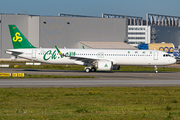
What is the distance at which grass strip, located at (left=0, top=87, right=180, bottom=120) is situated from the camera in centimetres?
1192

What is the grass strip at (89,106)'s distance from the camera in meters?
11.9

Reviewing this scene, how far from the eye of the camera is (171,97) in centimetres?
1802

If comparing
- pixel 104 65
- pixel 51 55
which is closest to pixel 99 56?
pixel 104 65

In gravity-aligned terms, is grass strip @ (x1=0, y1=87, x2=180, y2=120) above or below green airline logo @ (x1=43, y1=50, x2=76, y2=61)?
below

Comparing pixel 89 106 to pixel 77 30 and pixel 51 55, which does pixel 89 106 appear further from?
pixel 77 30

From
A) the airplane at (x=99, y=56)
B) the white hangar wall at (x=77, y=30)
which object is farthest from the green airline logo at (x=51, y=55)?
the white hangar wall at (x=77, y=30)

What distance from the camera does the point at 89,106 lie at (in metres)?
14.4

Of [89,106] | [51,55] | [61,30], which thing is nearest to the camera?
[89,106]

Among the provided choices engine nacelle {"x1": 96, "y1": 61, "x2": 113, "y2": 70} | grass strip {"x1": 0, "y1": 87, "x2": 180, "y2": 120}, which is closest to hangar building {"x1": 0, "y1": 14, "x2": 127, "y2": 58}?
engine nacelle {"x1": 96, "y1": 61, "x2": 113, "y2": 70}

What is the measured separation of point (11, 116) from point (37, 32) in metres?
77.2

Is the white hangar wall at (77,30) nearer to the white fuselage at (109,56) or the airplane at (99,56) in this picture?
the airplane at (99,56)

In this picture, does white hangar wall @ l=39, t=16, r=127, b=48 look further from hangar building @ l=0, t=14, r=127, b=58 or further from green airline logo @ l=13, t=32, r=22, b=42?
green airline logo @ l=13, t=32, r=22, b=42

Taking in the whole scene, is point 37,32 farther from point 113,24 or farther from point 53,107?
point 53,107

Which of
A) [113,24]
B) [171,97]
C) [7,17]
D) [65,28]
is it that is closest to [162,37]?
[113,24]
